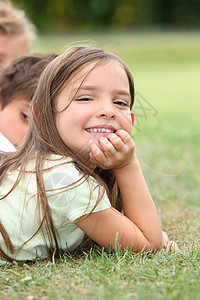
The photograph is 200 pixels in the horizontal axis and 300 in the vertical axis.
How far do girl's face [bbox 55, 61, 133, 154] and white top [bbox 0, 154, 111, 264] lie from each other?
0.52 feet

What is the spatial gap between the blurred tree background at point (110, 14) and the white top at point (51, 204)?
145 ft

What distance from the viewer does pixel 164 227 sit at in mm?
3305

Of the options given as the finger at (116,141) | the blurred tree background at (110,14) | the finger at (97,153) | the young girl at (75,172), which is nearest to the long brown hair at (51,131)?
the young girl at (75,172)

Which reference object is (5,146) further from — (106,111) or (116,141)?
(116,141)

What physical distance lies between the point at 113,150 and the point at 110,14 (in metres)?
50.1

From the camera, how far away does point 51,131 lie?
8.73 feet

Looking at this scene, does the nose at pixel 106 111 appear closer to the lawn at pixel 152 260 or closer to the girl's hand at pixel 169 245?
the lawn at pixel 152 260

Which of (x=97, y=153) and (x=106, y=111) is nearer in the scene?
(x=97, y=153)

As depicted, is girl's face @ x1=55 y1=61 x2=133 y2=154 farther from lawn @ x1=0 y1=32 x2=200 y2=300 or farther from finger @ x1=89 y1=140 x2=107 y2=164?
lawn @ x1=0 y1=32 x2=200 y2=300

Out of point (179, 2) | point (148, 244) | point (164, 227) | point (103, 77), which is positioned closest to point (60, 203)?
point (148, 244)

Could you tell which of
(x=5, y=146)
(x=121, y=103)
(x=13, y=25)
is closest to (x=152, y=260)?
(x=121, y=103)

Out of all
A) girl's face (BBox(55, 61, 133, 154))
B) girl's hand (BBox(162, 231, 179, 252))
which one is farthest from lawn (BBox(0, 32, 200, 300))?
girl's face (BBox(55, 61, 133, 154))

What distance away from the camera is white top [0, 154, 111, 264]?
2417 mm

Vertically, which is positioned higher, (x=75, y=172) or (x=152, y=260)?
(x=75, y=172)
